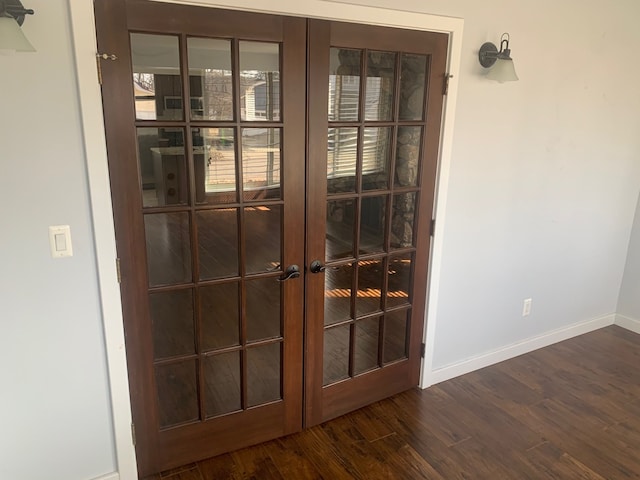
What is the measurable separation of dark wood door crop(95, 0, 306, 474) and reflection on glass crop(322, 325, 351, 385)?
221 mm

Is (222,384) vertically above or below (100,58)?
below

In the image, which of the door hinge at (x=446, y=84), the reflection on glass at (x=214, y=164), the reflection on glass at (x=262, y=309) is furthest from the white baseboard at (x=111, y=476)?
the door hinge at (x=446, y=84)

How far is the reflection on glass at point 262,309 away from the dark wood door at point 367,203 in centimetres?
18

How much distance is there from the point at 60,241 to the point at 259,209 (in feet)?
2.72

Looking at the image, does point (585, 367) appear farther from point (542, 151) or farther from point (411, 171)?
point (411, 171)

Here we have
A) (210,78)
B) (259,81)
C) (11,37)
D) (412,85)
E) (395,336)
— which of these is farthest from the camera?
(395,336)

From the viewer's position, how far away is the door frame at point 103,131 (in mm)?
1755

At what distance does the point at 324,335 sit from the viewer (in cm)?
263

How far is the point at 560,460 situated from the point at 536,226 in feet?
4.93

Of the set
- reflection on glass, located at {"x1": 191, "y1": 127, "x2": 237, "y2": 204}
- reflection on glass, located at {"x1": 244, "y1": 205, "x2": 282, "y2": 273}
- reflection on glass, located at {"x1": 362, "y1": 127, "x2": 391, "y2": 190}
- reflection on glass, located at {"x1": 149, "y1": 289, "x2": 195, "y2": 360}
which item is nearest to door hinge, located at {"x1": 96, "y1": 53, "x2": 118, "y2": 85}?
reflection on glass, located at {"x1": 191, "y1": 127, "x2": 237, "y2": 204}

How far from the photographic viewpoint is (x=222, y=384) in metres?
2.44

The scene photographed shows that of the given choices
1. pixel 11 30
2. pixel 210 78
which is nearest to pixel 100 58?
pixel 11 30

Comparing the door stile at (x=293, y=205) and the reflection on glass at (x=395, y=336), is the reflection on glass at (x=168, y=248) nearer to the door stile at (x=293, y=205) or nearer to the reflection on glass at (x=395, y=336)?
the door stile at (x=293, y=205)

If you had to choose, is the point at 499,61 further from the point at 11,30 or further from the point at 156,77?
the point at 11,30
